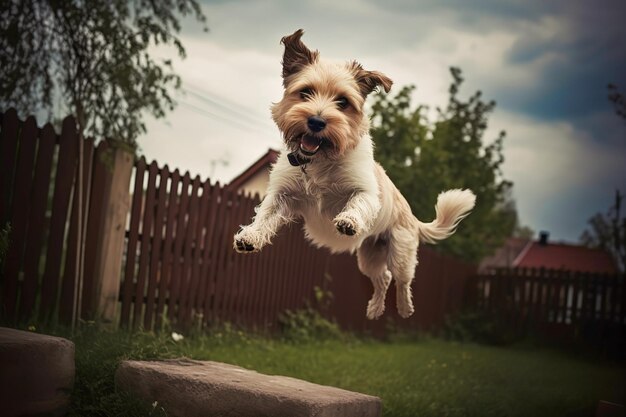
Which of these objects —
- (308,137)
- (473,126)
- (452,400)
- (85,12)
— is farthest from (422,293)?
(308,137)

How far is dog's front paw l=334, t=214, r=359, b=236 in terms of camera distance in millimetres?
1722

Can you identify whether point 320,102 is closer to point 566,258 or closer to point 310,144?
point 310,144

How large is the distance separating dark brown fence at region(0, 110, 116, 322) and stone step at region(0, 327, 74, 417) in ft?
8.63

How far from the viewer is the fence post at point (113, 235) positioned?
302 inches

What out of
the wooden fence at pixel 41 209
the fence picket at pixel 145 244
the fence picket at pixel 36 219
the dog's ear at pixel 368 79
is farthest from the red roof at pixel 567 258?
the dog's ear at pixel 368 79

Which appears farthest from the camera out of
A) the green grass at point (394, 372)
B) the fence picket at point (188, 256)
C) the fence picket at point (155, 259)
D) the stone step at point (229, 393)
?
the fence picket at point (188, 256)

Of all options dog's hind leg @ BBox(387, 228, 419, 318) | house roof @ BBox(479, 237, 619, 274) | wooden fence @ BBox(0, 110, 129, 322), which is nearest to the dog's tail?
dog's hind leg @ BBox(387, 228, 419, 318)

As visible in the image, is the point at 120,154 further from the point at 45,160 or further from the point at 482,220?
the point at 482,220

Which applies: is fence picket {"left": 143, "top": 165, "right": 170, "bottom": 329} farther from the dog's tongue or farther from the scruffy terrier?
the dog's tongue

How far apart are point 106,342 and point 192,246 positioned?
3.14 metres

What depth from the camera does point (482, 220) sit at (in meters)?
19.2

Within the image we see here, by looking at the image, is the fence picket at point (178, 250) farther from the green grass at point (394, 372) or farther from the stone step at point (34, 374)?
the stone step at point (34, 374)

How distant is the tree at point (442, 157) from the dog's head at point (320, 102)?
2.24 m

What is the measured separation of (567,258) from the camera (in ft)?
150
